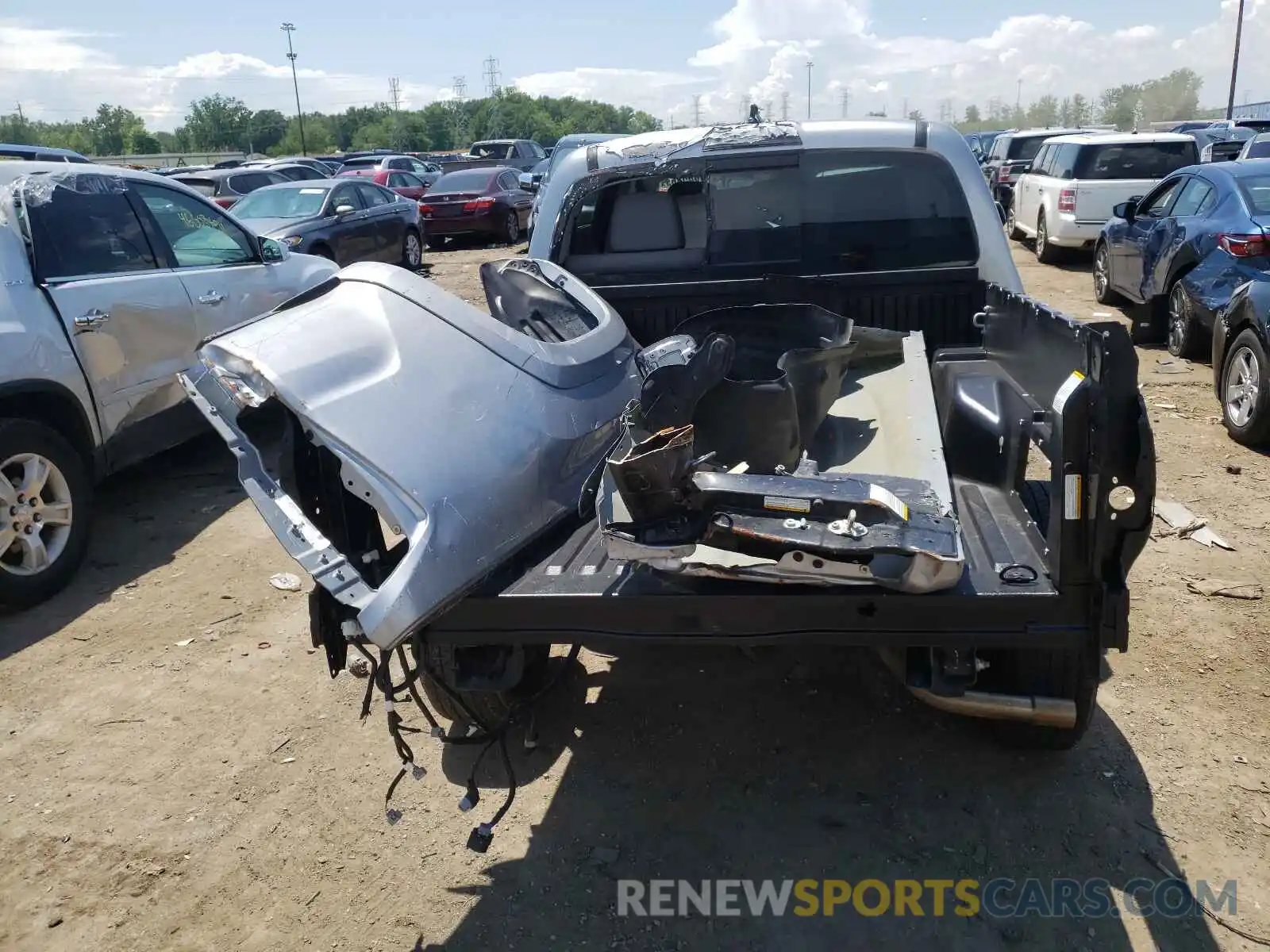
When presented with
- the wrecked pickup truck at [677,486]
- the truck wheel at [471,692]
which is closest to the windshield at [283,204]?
the wrecked pickup truck at [677,486]

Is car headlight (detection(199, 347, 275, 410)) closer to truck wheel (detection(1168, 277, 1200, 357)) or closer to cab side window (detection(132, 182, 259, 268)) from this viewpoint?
cab side window (detection(132, 182, 259, 268))

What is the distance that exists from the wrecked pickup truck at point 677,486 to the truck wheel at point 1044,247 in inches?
464

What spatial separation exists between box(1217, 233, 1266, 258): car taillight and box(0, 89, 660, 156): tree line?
76.9 meters

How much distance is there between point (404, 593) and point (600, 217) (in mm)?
2728

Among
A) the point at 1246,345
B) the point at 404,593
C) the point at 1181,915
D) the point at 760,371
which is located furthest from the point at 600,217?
the point at 1246,345

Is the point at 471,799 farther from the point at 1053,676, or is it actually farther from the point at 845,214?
the point at 845,214

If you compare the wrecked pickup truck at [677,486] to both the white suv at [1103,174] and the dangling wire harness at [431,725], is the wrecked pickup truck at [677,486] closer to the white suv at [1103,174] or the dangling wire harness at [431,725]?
the dangling wire harness at [431,725]

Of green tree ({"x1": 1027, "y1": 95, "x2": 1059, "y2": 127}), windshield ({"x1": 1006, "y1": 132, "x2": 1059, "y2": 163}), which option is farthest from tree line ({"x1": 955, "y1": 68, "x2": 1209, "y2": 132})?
windshield ({"x1": 1006, "y1": 132, "x2": 1059, "y2": 163})

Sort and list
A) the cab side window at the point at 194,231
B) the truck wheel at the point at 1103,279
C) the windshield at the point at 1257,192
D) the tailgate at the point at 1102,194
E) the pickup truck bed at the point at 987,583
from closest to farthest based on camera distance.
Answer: the pickup truck bed at the point at 987,583
the cab side window at the point at 194,231
the windshield at the point at 1257,192
the truck wheel at the point at 1103,279
the tailgate at the point at 1102,194

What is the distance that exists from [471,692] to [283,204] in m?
12.2

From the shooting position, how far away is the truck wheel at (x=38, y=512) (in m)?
4.72

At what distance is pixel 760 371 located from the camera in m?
3.65

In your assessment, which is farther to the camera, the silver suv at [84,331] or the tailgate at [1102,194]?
the tailgate at [1102,194]

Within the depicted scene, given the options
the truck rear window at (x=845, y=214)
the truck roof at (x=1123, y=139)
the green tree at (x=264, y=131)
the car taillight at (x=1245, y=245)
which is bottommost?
the car taillight at (x=1245, y=245)
